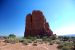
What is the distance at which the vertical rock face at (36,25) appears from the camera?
60.2 metres

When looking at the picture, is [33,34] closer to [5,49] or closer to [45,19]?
[45,19]

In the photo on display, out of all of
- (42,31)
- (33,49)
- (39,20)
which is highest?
(39,20)

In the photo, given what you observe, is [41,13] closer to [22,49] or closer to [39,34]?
[39,34]

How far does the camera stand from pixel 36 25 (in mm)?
60781

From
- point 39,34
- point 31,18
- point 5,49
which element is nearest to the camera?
point 5,49

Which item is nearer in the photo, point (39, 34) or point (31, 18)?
point (39, 34)

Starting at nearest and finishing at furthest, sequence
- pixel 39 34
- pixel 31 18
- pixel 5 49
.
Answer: pixel 5 49 < pixel 39 34 < pixel 31 18

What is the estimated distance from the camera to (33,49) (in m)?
17.3

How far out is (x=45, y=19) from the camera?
63719mm

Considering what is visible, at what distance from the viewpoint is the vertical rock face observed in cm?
6025

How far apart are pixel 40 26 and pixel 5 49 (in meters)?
43.8

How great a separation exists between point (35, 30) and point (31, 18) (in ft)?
19.7

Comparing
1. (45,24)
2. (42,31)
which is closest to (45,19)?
(45,24)

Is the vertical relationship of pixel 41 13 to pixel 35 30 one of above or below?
above
